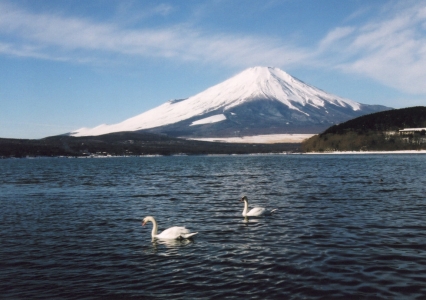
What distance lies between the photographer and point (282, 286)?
1519 cm

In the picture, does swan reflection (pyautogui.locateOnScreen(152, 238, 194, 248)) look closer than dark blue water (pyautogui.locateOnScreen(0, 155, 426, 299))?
No

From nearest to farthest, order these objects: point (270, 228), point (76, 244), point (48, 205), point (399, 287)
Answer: point (399, 287) < point (76, 244) < point (270, 228) < point (48, 205)

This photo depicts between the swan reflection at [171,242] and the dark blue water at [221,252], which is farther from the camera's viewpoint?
the swan reflection at [171,242]

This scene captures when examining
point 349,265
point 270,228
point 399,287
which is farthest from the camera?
point 270,228

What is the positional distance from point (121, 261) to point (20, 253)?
18.1ft

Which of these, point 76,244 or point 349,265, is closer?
point 349,265

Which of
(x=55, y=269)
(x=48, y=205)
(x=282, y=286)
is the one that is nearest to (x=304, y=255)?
(x=282, y=286)

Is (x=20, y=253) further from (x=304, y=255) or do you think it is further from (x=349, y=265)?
(x=349, y=265)

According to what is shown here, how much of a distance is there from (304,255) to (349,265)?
2232mm

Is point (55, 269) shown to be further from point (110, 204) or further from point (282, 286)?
point (110, 204)

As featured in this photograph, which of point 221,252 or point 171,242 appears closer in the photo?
point 221,252

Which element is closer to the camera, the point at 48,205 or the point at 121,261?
the point at 121,261

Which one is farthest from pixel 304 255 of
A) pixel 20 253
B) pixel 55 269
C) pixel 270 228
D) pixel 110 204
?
pixel 110 204

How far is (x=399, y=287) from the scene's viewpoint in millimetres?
14766
